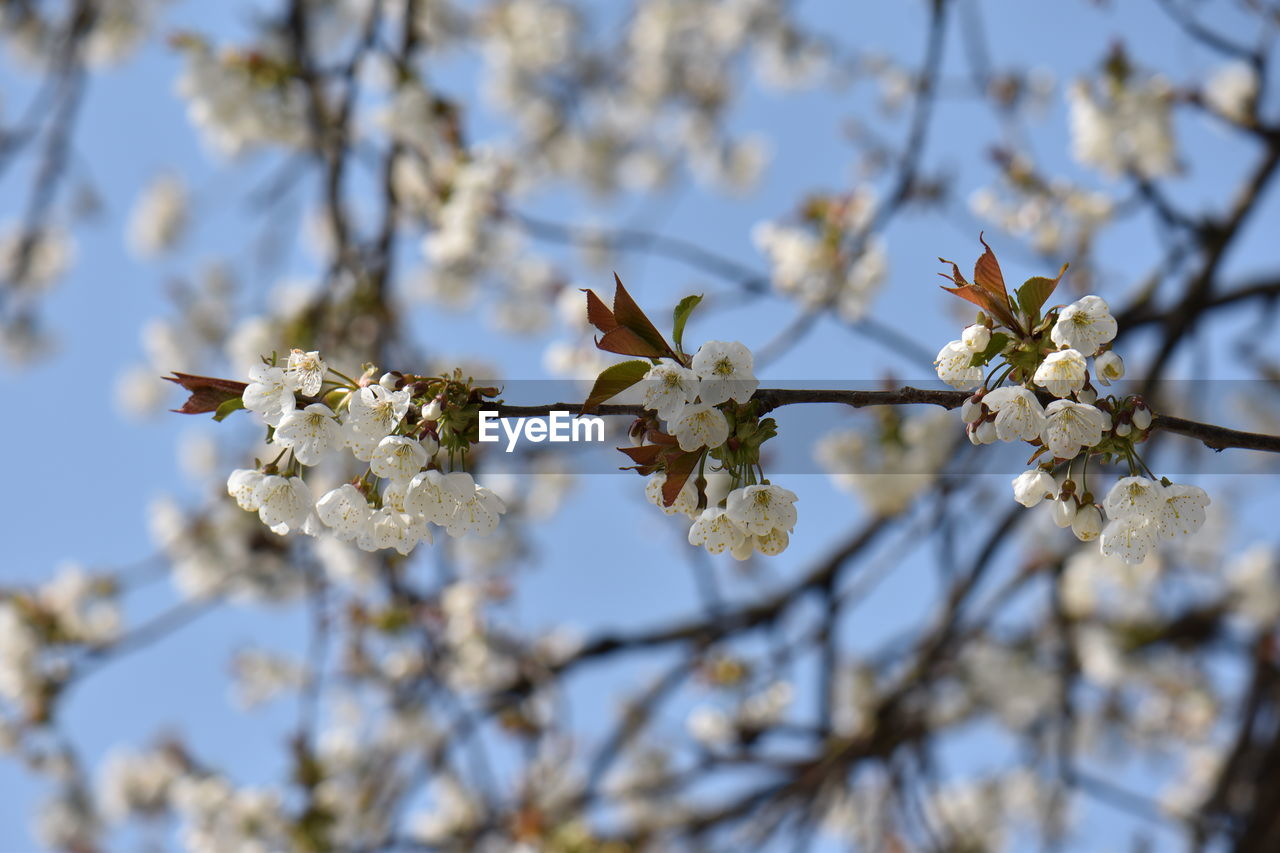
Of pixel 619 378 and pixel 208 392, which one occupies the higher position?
pixel 208 392

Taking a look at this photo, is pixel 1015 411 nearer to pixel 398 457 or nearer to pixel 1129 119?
pixel 398 457

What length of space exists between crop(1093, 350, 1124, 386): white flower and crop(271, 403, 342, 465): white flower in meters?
0.97

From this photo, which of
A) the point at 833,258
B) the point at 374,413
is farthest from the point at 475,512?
the point at 833,258

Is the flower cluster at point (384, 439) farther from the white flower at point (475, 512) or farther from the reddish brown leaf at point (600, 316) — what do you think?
the reddish brown leaf at point (600, 316)

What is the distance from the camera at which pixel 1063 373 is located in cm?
118

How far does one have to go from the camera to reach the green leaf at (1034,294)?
4.09ft

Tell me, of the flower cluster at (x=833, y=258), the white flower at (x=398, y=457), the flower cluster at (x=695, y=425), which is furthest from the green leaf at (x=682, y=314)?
the flower cluster at (x=833, y=258)

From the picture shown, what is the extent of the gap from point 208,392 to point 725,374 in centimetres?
71

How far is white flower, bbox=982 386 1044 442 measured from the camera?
3.97ft

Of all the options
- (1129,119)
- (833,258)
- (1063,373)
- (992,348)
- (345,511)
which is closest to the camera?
(1063,373)

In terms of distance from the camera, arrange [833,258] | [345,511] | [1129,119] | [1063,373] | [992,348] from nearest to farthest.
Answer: [1063,373]
[992,348]
[345,511]
[833,258]
[1129,119]

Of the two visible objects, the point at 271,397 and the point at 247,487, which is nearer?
the point at 271,397

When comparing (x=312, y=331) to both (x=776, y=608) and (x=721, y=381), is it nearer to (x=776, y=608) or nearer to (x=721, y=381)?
(x=776, y=608)

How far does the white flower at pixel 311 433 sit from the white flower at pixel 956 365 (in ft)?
2.56
